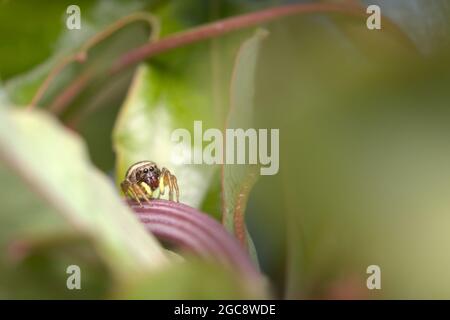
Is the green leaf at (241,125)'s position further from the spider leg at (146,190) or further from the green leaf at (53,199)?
the green leaf at (53,199)

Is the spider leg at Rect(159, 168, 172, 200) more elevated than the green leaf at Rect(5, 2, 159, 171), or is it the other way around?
the green leaf at Rect(5, 2, 159, 171)

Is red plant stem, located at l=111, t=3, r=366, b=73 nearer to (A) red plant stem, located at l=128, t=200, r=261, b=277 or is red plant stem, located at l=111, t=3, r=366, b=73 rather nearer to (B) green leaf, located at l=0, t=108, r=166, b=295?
(A) red plant stem, located at l=128, t=200, r=261, b=277

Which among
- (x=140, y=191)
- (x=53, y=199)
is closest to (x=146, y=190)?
(x=140, y=191)

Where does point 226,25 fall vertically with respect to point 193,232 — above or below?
above

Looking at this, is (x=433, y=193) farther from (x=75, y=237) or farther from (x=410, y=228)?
(x=75, y=237)

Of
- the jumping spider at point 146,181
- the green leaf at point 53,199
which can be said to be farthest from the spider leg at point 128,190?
the green leaf at point 53,199

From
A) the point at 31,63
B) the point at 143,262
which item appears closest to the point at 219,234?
the point at 143,262

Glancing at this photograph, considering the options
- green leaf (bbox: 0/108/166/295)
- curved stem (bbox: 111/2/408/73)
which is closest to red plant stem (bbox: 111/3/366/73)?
curved stem (bbox: 111/2/408/73)

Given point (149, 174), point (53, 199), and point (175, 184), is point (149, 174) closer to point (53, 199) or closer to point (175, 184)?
point (175, 184)
